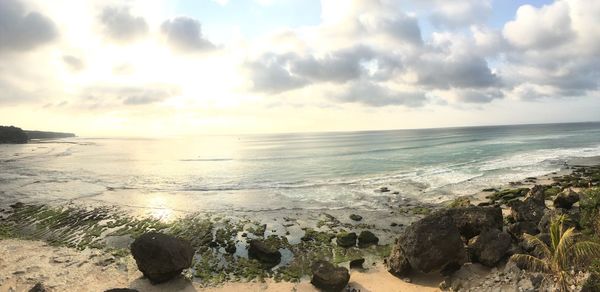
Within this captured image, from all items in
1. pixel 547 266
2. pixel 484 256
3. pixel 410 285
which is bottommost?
pixel 410 285

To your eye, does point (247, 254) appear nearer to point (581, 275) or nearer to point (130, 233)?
point (130, 233)

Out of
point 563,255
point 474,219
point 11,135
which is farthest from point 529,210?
point 11,135

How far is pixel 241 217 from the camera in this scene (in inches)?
1507

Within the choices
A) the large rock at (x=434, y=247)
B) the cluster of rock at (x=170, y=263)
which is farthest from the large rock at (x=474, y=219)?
the cluster of rock at (x=170, y=263)

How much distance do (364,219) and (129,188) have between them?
132ft

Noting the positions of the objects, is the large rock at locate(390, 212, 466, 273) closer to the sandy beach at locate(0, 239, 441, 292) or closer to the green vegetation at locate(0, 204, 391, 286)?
the sandy beach at locate(0, 239, 441, 292)

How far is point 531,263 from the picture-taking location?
18.1 meters

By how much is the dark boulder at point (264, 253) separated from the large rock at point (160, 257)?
193 inches

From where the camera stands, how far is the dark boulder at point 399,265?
22.3 m

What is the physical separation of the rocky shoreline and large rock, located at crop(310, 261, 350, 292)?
11cm

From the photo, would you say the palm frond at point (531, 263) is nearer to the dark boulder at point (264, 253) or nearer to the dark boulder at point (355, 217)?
the dark boulder at point (264, 253)

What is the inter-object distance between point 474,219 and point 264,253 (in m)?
14.6

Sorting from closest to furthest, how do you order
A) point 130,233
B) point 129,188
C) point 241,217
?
1. point 130,233
2. point 241,217
3. point 129,188

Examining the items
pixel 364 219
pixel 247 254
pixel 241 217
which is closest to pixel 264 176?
pixel 241 217
